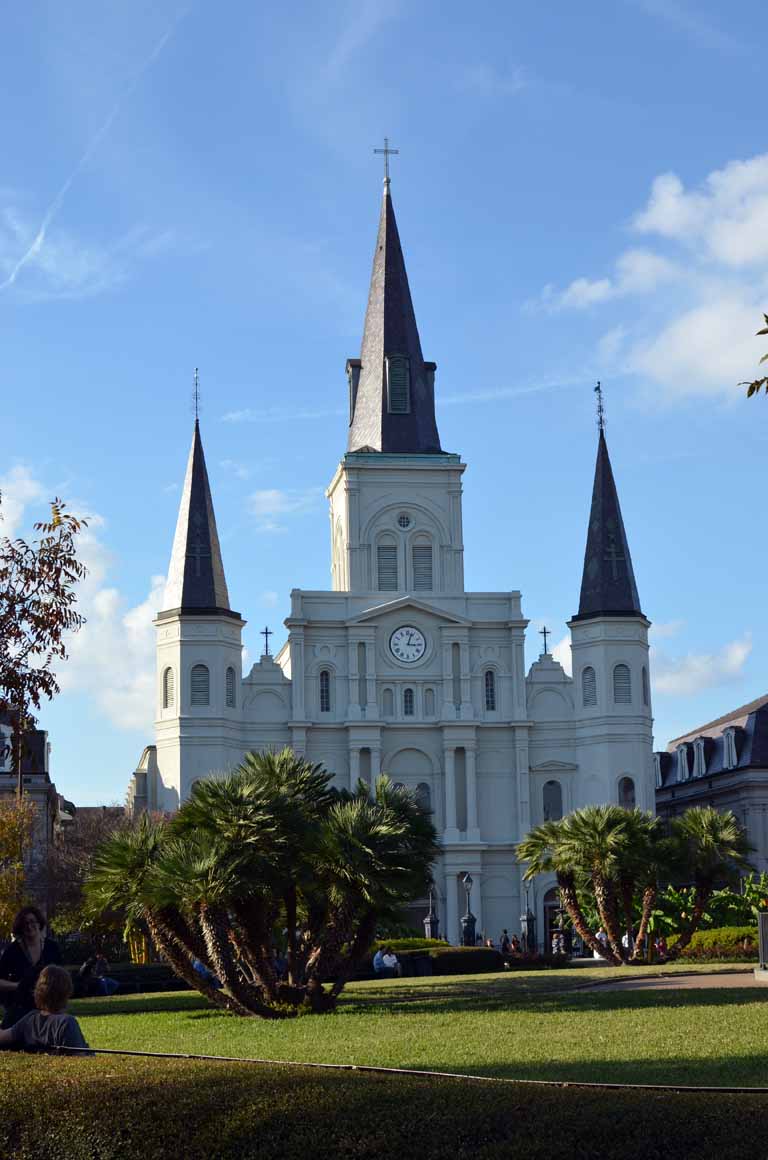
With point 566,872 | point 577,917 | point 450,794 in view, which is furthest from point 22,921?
point 450,794

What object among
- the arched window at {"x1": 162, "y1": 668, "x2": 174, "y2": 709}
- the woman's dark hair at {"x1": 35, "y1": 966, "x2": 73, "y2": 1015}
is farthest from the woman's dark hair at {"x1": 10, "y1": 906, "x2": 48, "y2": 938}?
the arched window at {"x1": 162, "y1": 668, "x2": 174, "y2": 709}

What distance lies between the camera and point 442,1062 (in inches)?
682

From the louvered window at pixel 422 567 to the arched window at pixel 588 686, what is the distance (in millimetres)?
8692

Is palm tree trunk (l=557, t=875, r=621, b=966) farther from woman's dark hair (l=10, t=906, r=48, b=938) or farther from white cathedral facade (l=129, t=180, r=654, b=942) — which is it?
white cathedral facade (l=129, t=180, r=654, b=942)

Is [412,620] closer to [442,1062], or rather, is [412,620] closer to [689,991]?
[689,991]

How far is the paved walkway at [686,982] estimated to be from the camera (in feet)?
96.2

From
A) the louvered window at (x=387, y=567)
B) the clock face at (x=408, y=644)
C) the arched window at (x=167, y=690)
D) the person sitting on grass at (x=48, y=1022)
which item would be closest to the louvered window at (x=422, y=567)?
the louvered window at (x=387, y=567)

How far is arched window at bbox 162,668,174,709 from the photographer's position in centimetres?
7475

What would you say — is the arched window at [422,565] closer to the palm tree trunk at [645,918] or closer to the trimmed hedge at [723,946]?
the trimmed hedge at [723,946]

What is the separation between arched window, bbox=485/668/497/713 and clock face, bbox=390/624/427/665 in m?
3.47

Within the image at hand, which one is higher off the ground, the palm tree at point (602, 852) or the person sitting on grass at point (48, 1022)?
the palm tree at point (602, 852)

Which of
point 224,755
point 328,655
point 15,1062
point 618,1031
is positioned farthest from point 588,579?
point 15,1062

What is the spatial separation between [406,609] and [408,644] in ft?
5.55

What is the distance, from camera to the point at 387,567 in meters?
78.4
